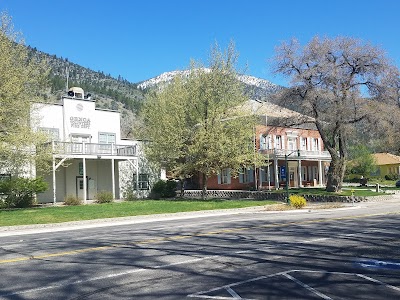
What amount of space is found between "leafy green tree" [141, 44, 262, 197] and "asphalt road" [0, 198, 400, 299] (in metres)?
19.4

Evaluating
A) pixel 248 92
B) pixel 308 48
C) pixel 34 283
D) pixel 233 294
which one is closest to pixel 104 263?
pixel 34 283

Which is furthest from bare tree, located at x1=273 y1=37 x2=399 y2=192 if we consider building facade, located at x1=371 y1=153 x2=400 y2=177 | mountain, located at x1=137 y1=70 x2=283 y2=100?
building facade, located at x1=371 y1=153 x2=400 y2=177

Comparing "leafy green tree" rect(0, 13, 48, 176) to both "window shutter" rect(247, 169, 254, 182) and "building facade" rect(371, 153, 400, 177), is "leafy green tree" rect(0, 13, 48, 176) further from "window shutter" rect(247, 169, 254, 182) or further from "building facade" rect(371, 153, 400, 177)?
"building facade" rect(371, 153, 400, 177)

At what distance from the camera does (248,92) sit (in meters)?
34.8

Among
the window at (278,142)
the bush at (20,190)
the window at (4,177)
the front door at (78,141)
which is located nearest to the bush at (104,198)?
the front door at (78,141)

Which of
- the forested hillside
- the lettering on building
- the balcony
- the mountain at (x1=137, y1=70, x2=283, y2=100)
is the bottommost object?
the balcony

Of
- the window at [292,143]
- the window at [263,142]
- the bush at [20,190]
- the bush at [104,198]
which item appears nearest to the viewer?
the bush at [20,190]

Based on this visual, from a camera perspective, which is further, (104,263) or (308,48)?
(308,48)

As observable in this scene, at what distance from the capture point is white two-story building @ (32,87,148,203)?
33688mm

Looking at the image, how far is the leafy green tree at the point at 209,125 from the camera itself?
32.2m

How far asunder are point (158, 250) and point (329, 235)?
5.21 meters

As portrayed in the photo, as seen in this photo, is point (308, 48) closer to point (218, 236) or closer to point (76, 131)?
point (76, 131)

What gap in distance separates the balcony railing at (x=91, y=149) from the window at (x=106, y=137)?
2.23 metres

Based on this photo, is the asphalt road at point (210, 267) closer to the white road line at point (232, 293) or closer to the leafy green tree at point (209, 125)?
the white road line at point (232, 293)
